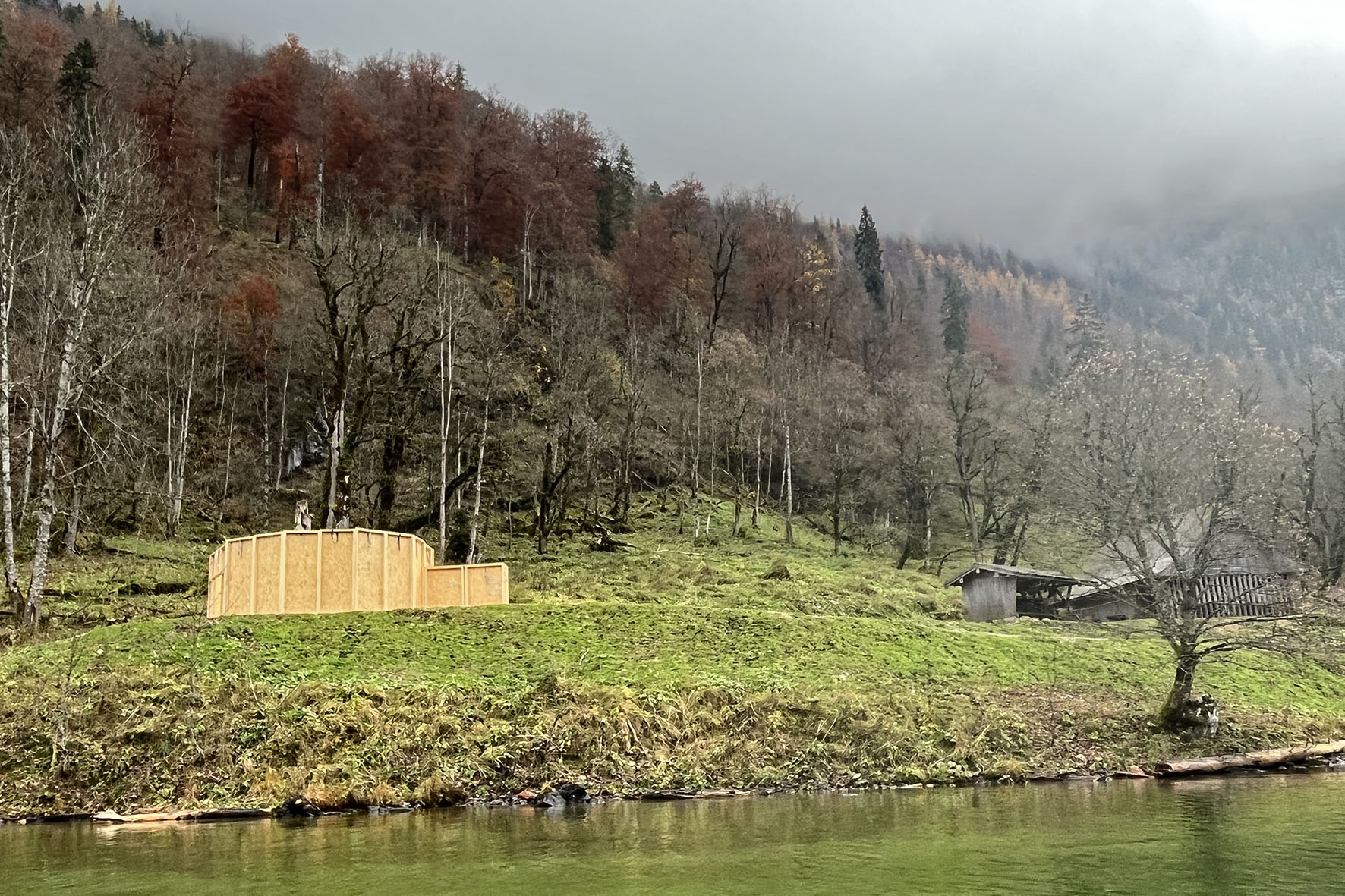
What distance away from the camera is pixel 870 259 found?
320 ft

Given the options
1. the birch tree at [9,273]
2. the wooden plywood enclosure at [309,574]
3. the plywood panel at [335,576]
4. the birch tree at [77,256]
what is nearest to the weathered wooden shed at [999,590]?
the wooden plywood enclosure at [309,574]

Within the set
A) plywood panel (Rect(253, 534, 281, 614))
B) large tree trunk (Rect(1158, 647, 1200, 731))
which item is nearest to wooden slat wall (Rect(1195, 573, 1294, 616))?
large tree trunk (Rect(1158, 647, 1200, 731))

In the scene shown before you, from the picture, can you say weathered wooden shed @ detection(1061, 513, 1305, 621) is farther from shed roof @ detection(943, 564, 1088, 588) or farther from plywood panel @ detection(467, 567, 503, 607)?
plywood panel @ detection(467, 567, 503, 607)

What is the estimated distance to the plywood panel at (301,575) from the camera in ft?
75.5

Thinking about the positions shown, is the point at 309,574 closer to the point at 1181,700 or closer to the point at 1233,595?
the point at 1181,700

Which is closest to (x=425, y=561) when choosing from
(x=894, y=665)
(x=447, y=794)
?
(x=447, y=794)

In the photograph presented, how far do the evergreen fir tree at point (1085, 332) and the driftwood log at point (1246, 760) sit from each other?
58850mm

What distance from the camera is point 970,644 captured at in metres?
27.0

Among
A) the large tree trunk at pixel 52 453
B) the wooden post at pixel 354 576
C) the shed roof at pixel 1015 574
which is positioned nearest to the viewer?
the large tree trunk at pixel 52 453

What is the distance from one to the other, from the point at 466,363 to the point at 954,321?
65.3 metres

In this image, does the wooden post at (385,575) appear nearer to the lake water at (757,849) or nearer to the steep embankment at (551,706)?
the steep embankment at (551,706)

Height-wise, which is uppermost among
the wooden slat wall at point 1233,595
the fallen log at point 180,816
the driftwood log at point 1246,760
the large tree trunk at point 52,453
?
the large tree trunk at point 52,453

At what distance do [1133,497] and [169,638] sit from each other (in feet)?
77.5

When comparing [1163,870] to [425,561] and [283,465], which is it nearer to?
[425,561]
